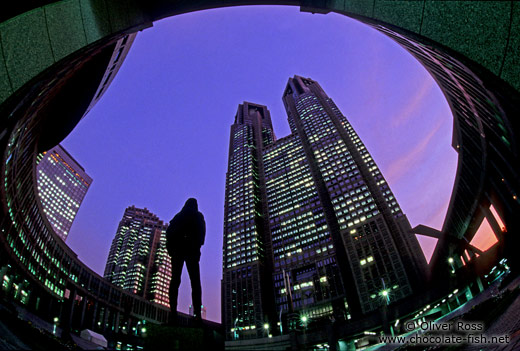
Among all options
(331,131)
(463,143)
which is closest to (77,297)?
(463,143)

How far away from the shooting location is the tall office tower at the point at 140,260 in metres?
158

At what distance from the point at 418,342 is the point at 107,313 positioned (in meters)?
96.7

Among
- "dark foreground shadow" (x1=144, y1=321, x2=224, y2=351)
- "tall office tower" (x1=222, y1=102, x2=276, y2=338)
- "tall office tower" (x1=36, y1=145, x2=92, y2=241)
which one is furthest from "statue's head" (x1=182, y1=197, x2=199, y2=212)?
"tall office tower" (x1=36, y1=145, x2=92, y2=241)

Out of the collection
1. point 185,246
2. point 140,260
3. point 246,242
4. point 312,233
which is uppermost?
point 140,260

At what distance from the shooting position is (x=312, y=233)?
109m

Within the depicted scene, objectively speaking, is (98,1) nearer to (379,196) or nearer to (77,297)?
(77,297)

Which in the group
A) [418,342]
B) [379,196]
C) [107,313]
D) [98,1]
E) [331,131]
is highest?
[331,131]

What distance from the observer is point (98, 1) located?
16.3 feet

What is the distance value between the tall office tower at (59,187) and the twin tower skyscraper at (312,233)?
8467 centimetres

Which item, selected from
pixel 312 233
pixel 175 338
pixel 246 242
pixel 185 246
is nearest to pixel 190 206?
pixel 185 246

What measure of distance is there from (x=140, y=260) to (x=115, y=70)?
17369 cm

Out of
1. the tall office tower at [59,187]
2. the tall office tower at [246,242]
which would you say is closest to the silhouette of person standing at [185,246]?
the tall office tower at [246,242]

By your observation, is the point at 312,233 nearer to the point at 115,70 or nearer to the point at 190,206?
the point at 115,70

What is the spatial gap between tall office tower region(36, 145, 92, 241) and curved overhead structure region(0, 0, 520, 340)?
263ft
